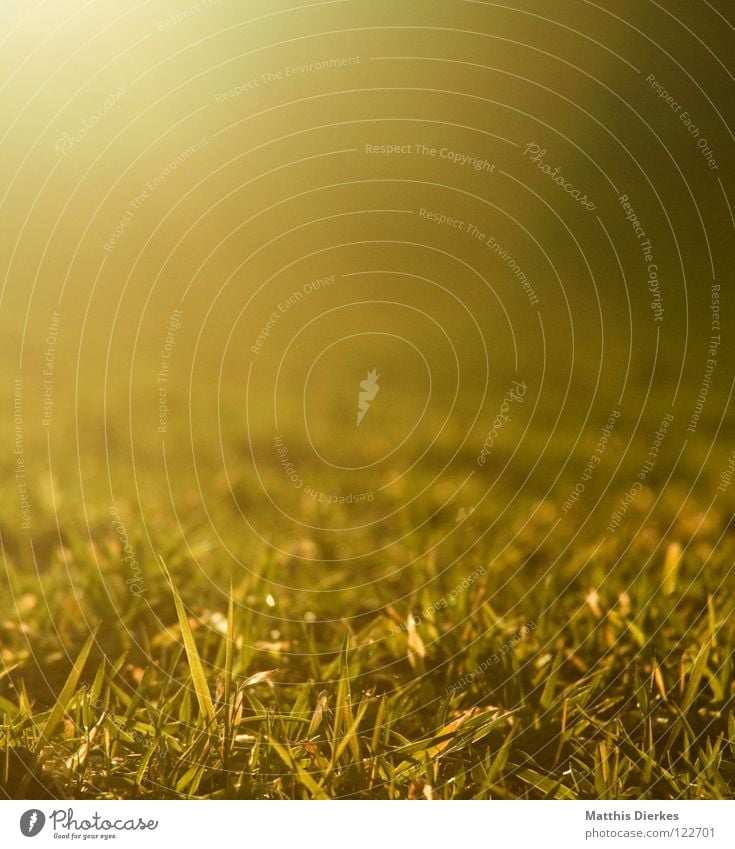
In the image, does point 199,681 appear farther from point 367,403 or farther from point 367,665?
point 367,403

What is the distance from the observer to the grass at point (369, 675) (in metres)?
1.17

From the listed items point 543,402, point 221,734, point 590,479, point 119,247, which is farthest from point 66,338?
point 221,734

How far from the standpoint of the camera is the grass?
1.17 meters

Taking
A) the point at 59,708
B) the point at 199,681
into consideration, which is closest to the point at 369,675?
the point at 199,681

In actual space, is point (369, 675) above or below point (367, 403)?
below

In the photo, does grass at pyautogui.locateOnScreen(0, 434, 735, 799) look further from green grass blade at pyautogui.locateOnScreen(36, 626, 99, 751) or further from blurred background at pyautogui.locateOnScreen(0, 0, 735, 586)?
blurred background at pyautogui.locateOnScreen(0, 0, 735, 586)

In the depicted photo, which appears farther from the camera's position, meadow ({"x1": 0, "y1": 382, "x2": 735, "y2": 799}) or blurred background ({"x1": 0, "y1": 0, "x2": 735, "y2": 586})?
blurred background ({"x1": 0, "y1": 0, "x2": 735, "y2": 586})

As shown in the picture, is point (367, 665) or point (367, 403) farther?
point (367, 403)

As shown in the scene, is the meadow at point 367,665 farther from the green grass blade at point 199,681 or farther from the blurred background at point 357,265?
the blurred background at point 357,265

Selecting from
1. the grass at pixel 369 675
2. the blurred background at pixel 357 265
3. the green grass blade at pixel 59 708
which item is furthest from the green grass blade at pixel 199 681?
the blurred background at pixel 357 265

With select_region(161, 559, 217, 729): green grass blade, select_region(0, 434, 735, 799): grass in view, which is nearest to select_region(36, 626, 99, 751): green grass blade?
select_region(0, 434, 735, 799): grass

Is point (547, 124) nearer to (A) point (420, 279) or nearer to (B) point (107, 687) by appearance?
(A) point (420, 279)

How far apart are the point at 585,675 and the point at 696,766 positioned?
210mm

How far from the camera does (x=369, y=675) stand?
1.35 meters
